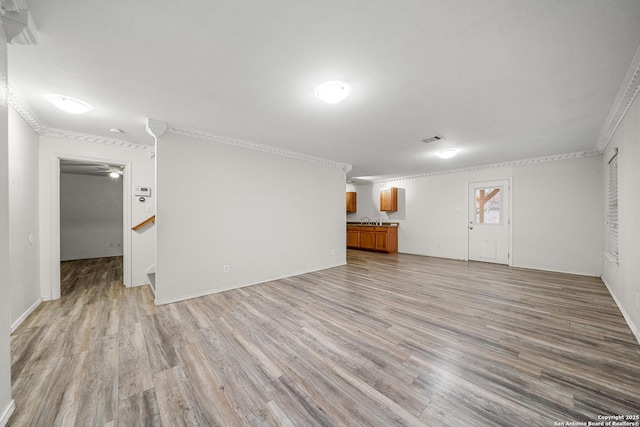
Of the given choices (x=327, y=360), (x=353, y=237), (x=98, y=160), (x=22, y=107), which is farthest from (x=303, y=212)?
(x=22, y=107)

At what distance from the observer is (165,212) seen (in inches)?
133

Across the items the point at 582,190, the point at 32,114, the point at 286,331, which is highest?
the point at 32,114

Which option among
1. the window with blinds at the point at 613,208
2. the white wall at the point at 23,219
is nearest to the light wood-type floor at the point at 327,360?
the white wall at the point at 23,219

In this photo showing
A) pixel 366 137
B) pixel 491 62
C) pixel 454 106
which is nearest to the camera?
pixel 491 62

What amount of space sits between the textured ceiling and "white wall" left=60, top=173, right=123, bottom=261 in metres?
4.85

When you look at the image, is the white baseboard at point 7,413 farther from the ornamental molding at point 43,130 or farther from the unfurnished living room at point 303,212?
the ornamental molding at point 43,130

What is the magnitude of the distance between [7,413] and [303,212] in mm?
4179

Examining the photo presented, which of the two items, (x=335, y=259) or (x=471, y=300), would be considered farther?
(x=335, y=259)

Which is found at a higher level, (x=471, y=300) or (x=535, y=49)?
(x=535, y=49)

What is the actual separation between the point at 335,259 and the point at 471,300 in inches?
118

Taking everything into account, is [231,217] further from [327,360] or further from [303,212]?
[327,360]

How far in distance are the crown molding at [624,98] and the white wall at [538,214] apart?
1.47 meters

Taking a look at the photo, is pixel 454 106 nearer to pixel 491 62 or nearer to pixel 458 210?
pixel 491 62

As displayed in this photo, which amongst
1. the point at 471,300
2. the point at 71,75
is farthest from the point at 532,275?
the point at 71,75
